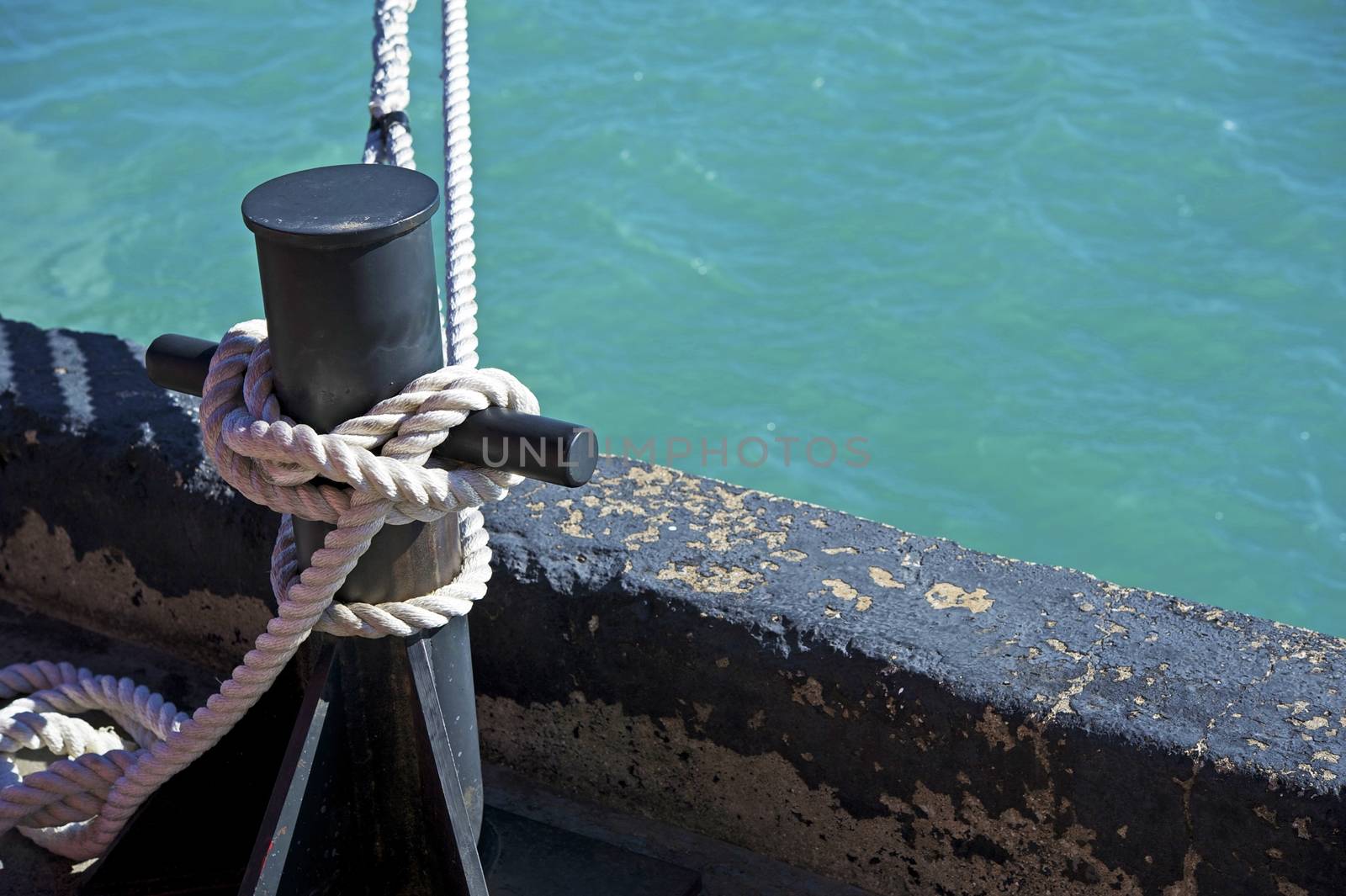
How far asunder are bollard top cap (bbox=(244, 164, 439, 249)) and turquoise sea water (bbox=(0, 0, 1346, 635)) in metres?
4.20

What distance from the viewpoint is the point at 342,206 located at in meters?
1.25

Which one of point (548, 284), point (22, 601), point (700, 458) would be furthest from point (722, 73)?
point (22, 601)

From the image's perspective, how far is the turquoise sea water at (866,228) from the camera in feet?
17.9

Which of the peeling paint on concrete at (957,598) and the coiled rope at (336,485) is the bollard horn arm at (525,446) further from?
the peeling paint on concrete at (957,598)

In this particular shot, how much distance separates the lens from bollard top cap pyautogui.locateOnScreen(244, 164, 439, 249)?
3.97ft

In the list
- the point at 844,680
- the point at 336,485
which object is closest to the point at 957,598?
the point at 844,680

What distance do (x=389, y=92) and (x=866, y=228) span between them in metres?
4.85

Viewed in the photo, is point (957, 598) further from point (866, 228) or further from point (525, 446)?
point (866, 228)

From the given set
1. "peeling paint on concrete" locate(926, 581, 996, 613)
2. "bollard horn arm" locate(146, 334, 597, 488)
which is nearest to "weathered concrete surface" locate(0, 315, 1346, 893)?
"peeling paint on concrete" locate(926, 581, 996, 613)

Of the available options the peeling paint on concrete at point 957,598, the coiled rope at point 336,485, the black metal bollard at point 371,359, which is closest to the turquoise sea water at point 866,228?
the peeling paint on concrete at point 957,598

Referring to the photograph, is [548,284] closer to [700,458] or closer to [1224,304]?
[700,458]

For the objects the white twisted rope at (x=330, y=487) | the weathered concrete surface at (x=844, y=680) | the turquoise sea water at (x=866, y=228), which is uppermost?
the white twisted rope at (x=330, y=487)

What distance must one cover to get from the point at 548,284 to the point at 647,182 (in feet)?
2.84

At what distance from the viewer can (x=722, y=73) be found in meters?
7.41
